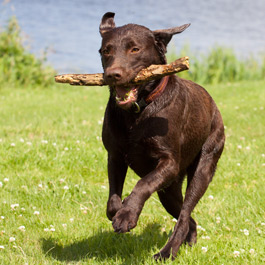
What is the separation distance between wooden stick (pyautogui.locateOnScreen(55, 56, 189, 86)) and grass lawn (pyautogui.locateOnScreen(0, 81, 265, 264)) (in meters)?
1.53

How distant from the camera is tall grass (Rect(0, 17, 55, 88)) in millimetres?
15367

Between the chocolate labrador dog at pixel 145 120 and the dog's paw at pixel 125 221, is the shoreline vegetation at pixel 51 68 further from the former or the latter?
the dog's paw at pixel 125 221

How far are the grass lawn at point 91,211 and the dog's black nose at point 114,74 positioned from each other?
61.5 inches

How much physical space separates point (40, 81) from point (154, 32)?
11889 millimetres

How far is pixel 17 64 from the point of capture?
15562mm

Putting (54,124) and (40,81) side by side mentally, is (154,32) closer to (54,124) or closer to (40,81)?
(54,124)

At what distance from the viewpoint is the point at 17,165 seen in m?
6.76

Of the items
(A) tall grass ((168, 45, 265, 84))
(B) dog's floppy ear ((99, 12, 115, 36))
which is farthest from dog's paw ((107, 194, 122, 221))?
(A) tall grass ((168, 45, 265, 84))

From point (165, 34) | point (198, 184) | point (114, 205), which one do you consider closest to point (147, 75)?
point (165, 34)

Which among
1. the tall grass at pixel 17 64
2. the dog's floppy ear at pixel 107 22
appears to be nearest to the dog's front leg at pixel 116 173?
the dog's floppy ear at pixel 107 22

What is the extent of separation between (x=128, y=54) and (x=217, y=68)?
44.1 ft

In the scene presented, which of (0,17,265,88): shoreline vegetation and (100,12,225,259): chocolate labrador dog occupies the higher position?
(100,12,225,259): chocolate labrador dog

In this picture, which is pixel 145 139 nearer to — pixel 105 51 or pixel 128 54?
pixel 128 54

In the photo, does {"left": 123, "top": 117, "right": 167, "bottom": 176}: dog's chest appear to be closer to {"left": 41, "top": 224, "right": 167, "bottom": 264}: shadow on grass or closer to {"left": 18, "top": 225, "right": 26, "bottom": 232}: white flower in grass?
{"left": 41, "top": 224, "right": 167, "bottom": 264}: shadow on grass
